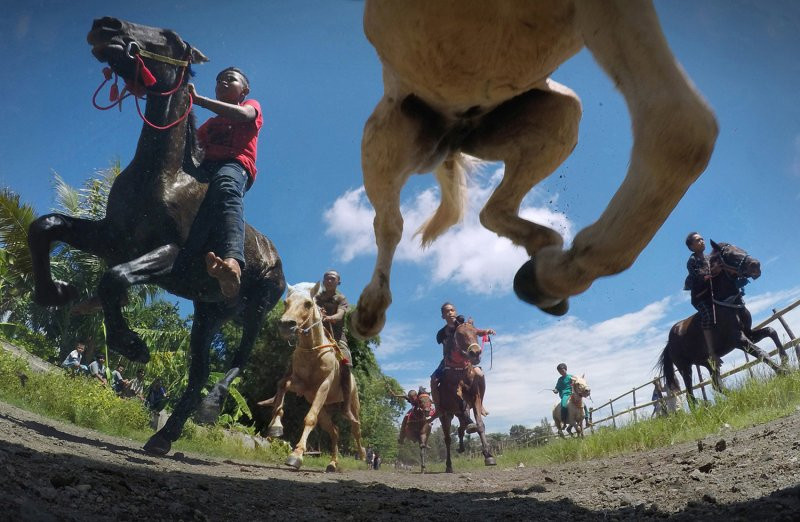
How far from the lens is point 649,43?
4.27 ft

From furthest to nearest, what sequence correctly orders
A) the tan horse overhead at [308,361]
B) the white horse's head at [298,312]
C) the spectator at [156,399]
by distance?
the spectator at [156,399] → the tan horse overhead at [308,361] → the white horse's head at [298,312]

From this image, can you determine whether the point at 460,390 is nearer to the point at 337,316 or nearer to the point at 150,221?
the point at 337,316

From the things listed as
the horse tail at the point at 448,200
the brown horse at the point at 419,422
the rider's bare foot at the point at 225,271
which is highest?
the brown horse at the point at 419,422

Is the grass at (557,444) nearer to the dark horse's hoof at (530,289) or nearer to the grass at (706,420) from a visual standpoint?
the grass at (706,420)

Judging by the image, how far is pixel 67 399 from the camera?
210 inches

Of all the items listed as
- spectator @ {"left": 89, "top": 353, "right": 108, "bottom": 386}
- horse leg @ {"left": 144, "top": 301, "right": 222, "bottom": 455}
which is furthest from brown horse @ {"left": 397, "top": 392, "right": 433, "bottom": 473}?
horse leg @ {"left": 144, "top": 301, "right": 222, "bottom": 455}

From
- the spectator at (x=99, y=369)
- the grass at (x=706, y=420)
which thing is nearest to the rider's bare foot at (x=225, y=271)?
the grass at (x=706, y=420)

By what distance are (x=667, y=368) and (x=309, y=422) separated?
497cm

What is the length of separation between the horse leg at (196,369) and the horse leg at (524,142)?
12.0 feet

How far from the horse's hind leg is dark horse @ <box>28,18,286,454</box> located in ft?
12.4

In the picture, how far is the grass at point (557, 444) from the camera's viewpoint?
4.37m

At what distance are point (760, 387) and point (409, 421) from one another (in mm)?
7665

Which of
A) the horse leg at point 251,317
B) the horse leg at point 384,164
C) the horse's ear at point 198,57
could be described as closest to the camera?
the horse leg at point 384,164

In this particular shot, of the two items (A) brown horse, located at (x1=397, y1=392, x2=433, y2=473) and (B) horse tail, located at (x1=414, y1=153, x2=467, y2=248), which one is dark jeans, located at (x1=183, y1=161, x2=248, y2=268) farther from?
(A) brown horse, located at (x1=397, y1=392, x2=433, y2=473)
